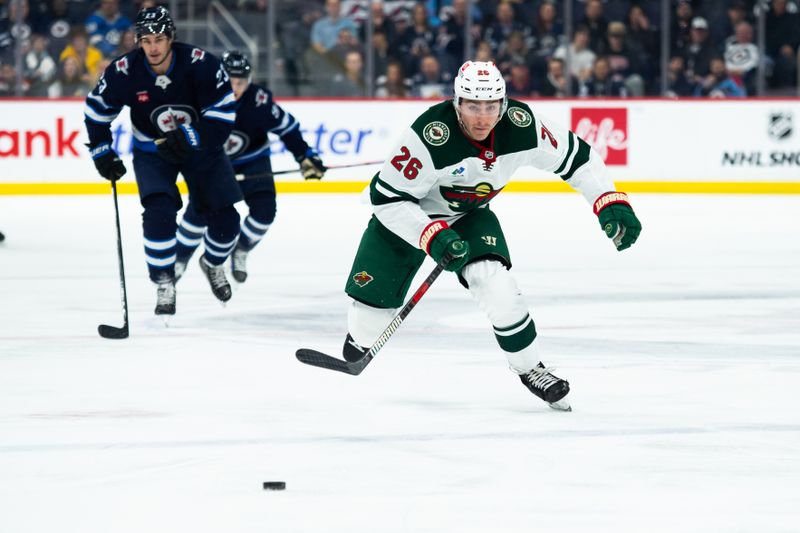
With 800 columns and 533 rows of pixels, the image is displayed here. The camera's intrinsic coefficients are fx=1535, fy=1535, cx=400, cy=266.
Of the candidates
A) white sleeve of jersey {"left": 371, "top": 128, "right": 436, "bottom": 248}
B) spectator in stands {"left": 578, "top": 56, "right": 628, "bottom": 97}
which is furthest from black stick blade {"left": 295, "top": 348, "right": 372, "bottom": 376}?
spectator in stands {"left": 578, "top": 56, "right": 628, "bottom": 97}

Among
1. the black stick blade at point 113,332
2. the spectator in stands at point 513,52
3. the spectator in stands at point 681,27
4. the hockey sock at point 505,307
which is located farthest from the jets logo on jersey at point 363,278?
the spectator in stands at point 681,27

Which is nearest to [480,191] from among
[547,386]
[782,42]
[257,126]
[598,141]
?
[547,386]

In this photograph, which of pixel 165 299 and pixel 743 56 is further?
pixel 743 56

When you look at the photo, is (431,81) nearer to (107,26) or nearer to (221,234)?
(107,26)

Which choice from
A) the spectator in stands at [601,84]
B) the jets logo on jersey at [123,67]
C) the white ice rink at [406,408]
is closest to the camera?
the white ice rink at [406,408]

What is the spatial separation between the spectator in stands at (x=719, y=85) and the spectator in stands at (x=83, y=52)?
4.62 metres

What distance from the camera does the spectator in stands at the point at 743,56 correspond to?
11953mm

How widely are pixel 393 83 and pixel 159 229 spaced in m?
6.36

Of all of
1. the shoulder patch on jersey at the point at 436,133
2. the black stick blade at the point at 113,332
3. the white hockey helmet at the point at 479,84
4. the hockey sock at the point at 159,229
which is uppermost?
the white hockey helmet at the point at 479,84

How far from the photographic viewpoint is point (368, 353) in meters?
4.38

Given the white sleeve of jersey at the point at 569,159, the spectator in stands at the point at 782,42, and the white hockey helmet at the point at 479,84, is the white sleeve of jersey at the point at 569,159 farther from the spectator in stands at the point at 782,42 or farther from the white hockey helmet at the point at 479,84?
the spectator in stands at the point at 782,42

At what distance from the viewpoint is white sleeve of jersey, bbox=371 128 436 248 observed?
4.01 metres

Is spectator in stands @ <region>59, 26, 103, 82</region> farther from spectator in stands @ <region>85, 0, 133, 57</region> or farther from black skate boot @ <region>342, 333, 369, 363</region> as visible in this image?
black skate boot @ <region>342, 333, 369, 363</region>

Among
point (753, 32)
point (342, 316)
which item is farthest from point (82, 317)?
point (753, 32)
